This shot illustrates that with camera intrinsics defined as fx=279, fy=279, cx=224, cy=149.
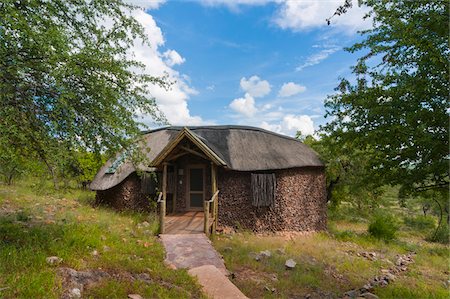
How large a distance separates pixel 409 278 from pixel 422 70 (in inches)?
275

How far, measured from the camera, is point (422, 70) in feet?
22.7

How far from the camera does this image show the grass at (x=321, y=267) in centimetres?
767

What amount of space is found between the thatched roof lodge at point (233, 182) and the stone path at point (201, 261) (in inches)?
102

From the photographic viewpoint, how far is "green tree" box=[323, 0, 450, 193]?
6.52m

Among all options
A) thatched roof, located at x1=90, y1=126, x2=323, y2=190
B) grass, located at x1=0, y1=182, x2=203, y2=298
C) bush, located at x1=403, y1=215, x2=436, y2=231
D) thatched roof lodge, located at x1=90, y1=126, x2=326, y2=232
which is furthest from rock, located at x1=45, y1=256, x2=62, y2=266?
bush, located at x1=403, y1=215, x2=436, y2=231

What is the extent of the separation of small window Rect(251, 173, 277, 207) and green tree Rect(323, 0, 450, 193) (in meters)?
5.10

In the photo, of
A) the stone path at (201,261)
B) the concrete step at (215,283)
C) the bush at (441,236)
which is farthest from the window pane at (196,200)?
the bush at (441,236)

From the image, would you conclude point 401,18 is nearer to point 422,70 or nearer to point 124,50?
point 422,70

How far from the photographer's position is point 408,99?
279 inches

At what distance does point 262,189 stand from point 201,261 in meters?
6.20

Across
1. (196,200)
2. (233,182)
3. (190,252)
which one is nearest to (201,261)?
(190,252)

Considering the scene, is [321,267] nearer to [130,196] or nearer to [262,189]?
[262,189]

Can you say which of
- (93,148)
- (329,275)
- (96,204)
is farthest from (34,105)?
(96,204)

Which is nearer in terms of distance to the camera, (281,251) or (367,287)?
(367,287)
